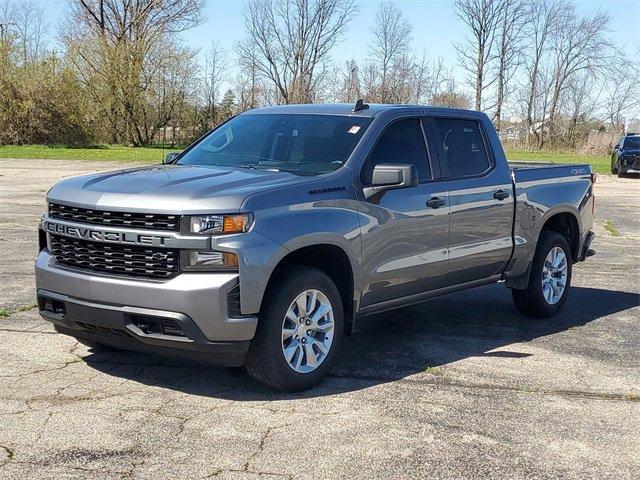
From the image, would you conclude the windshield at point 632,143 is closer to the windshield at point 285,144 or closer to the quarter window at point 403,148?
the quarter window at point 403,148

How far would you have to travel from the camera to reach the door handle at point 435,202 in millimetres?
6238

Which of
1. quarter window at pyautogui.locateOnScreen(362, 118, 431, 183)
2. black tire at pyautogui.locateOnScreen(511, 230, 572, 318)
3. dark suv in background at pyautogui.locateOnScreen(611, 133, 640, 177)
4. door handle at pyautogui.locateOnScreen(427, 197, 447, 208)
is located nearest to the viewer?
quarter window at pyautogui.locateOnScreen(362, 118, 431, 183)

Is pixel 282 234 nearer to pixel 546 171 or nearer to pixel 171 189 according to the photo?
pixel 171 189

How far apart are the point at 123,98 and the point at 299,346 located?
5027 centimetres

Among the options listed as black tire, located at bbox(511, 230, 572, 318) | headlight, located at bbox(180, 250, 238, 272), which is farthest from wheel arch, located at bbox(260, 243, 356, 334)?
black tire, located at bbox(511, 230, 572, 318)

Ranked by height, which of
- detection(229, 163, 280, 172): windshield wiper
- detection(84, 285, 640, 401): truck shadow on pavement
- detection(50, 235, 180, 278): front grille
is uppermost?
detection(229, 163, 280, 172): windshield wiper

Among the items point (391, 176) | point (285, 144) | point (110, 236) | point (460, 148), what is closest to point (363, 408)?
point (391, 176)

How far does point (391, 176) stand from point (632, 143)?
92.7 feet

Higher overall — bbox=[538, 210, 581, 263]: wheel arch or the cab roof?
the cab roof

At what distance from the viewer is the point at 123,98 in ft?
174

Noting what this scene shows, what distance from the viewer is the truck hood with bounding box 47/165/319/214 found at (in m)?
4.85

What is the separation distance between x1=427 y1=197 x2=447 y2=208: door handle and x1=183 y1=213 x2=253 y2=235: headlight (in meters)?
1.92

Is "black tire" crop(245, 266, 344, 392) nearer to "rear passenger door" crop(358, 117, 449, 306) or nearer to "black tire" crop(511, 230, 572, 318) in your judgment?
"rear passenger door" crop(358, 117, 449, 306)

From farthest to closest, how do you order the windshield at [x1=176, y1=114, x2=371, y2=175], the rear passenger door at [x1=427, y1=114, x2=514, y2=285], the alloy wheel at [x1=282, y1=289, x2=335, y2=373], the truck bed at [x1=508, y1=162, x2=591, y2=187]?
the truck bed at [x1=508, y1=162, x2=591, y2=187], the rear passenger door at [x1=427, y1=114, x2=514, y2=285], the windshield at [x1=176, y1=114, x2=371, y2=175], the alloy wheel at [x1=282, y1=289, x2=335, y2=373]
